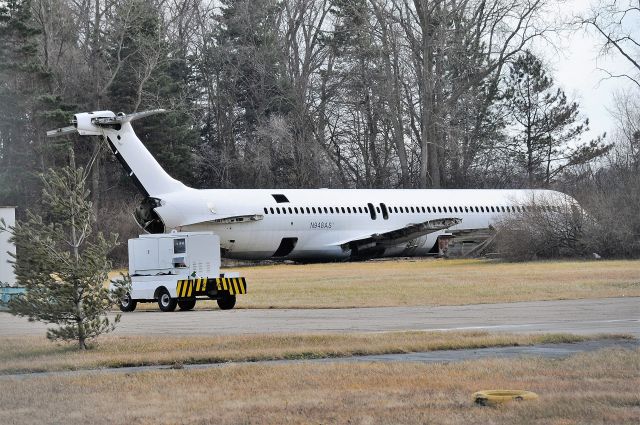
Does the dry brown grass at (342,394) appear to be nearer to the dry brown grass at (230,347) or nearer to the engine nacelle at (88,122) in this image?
the dry brown grass at (230,347)

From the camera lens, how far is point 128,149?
4731 cm

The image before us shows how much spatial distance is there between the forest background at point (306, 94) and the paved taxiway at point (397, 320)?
33.2 meters

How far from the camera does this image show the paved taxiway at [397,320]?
20516 mm

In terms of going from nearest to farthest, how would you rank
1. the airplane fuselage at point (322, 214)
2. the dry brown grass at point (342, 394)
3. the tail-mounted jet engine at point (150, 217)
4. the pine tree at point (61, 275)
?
the dry brown grass at point (342, 394)
the pine tree at point (61, 275)
the tail-mounted jet engine at point (150, 217)
the airplane fuselage at point (322, 214)

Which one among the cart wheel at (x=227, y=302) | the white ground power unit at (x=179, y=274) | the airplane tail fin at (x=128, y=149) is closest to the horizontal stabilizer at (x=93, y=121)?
the airplane tail fin at (x=128, y=149)

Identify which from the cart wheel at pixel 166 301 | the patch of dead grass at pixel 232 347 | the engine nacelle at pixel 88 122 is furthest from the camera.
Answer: the engine nacelle at pixel 88 122

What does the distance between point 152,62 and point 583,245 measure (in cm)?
2888

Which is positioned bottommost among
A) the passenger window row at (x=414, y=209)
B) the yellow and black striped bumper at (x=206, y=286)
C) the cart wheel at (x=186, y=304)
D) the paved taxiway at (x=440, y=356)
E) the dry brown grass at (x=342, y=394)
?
the dry brown grass at (x=342, y=394)

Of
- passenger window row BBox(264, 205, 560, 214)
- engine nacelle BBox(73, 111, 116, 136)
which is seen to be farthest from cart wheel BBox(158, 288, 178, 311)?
passenger window row BBox(264, 205, 560, 214)

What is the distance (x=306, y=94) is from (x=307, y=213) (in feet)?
85.4

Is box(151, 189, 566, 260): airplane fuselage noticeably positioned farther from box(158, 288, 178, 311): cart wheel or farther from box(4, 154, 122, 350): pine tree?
box(4, 154, 122, 350): pine tree

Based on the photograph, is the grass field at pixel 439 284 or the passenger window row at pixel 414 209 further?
the passenger window row at pixel 414 209

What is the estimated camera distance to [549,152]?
8369 centimetres

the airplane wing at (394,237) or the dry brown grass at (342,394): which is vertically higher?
the airplane wing at (394,237)
